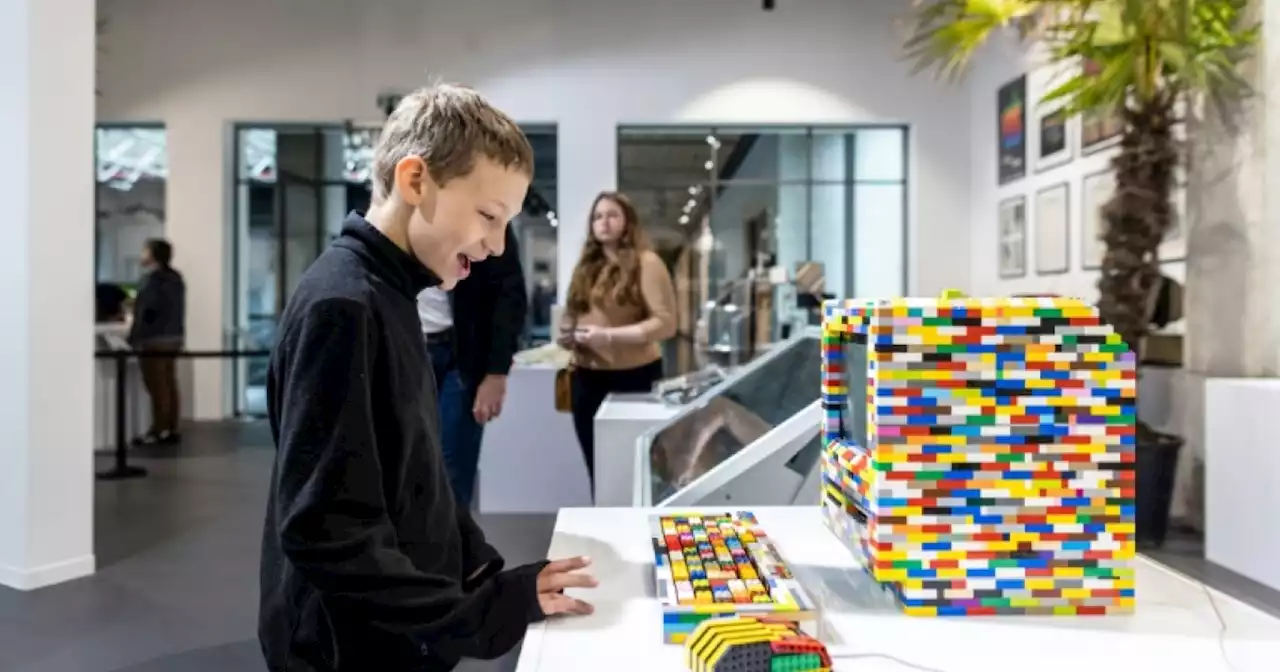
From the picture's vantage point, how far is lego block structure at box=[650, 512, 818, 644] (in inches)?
34.1

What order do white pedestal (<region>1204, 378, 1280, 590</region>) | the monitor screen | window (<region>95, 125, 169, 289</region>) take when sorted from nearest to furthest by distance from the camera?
the monitor screen < white pedestal (<region>1204, 378, 1280, 590</region>) < window (<region>95, 125, 169, 289</region>)

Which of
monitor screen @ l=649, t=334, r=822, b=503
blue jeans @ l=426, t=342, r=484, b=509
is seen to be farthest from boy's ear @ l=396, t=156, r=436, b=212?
blue jeans @ l=426, t=342, r=484, b=509

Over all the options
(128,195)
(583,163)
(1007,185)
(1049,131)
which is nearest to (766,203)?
(583,163)

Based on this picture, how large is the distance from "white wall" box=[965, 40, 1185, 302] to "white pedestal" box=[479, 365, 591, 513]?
3331 mm

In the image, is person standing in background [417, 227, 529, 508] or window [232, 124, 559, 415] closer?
person standing in background [417, 227, 529, 508]

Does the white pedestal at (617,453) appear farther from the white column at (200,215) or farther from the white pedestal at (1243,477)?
the white column at (200,215)

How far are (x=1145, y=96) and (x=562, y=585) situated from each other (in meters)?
3.79

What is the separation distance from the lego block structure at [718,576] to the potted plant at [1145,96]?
3.17 metres

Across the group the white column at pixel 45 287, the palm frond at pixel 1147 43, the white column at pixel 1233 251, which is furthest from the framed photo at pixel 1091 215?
the white column at pixel 45 287

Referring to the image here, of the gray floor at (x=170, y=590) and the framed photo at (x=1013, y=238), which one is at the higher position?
the framed photo at (x=1013, y=238)

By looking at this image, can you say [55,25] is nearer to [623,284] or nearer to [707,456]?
[623,284]

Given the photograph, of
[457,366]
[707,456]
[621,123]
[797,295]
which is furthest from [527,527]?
[621,123]

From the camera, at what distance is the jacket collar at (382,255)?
1.03 m

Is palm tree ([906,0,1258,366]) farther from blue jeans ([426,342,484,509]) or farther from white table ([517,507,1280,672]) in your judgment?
white table ([517,507,1280,672])
